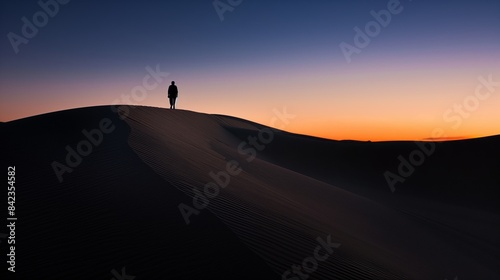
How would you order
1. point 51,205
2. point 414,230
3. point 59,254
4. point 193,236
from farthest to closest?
point 414,230, point 51,205, point 193,236, point 59,254

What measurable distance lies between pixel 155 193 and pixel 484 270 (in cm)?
866

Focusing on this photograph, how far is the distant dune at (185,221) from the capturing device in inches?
165

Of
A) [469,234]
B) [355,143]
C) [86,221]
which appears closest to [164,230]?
[86,221]

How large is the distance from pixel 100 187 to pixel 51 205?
84 centimetres

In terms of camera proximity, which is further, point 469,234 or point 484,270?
point 469,234

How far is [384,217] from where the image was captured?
11.9 metres

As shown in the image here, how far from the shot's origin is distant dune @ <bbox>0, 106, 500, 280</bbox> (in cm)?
A: 420

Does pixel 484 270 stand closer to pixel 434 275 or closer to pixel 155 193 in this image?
pixel 434 275

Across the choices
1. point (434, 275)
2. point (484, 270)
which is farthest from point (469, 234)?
point (434, 275)

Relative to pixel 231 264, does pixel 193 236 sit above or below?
above

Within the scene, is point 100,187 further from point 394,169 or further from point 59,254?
point 394,169

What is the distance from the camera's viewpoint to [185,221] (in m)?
5.08

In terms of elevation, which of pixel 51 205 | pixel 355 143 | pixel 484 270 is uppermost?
pixel 355 143

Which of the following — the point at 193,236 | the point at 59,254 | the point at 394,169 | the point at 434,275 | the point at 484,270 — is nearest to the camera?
the point at 59,254
